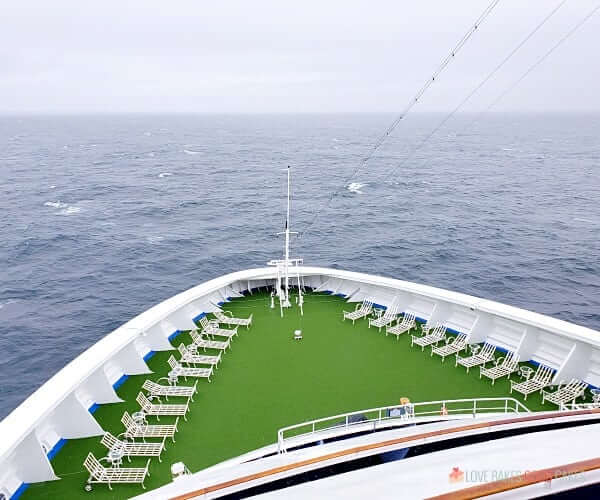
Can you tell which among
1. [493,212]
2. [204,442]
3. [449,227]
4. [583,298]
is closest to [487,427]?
[204,442]

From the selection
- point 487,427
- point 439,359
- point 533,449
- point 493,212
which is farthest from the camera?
point 493,212

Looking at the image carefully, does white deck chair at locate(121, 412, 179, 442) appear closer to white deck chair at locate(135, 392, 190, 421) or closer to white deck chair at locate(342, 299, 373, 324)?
white deck chair at locate(135, 392, 190, 421)

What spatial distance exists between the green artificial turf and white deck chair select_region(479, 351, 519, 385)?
174 millimetres

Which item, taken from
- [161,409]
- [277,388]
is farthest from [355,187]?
[161,409]

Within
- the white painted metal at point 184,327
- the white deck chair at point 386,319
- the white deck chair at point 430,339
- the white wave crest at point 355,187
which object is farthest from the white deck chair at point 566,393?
the white wave crest at point 355,187

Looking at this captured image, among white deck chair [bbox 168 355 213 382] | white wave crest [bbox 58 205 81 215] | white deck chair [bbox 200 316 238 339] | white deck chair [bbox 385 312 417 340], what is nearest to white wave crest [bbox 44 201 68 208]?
white wave crest [bbox 58 205 81 215]

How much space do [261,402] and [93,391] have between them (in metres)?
4.29

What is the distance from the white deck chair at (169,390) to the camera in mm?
12914

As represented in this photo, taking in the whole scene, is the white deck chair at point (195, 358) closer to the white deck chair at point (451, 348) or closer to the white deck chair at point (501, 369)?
the white deck chair at point (451, 348)

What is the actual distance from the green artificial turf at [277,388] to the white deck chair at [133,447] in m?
0.18

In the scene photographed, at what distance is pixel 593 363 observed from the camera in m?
13.2

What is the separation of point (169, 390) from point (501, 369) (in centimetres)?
914

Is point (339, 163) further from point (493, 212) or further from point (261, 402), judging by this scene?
point (261, 402)

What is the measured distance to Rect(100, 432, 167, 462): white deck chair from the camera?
1066cm
